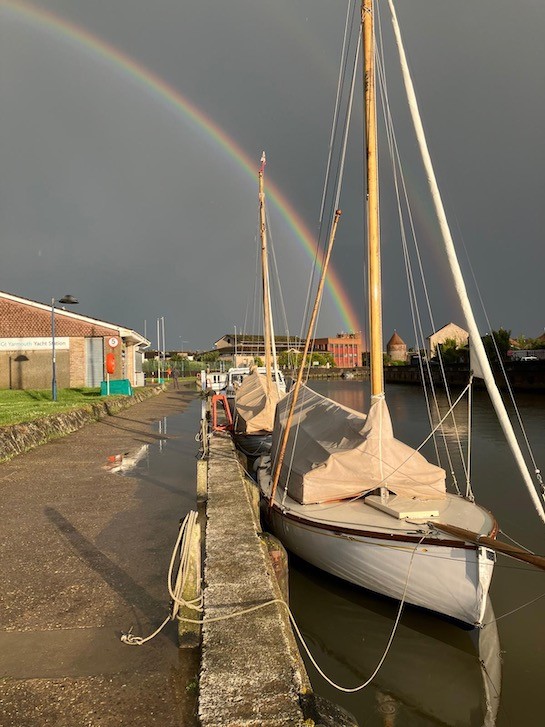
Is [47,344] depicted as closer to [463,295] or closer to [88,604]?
[88,604]

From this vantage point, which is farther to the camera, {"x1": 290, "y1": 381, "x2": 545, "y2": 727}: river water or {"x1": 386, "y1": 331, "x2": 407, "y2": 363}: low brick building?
{"x1": 386, "y1": 331, "x2": 407, "y2": 363}: low brick building

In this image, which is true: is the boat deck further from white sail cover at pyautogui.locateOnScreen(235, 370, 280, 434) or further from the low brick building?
the low brick building

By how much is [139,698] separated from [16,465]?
12.9 meters

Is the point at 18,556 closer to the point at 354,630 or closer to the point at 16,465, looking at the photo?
the point at 354,630

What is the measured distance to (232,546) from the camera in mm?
6477

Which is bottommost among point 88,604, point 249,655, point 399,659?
point 399,659

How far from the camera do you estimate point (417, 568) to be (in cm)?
679

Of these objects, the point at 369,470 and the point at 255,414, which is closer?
the point at 369,470

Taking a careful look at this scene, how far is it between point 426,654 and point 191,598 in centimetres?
401

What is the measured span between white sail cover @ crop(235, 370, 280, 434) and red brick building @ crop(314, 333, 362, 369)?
446 ft

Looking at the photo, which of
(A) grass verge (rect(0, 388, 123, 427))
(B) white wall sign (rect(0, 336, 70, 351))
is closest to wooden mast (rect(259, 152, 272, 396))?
(A) grass verge (rect(0, 388, 123, 427))

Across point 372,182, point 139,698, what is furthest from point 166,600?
point 372,182

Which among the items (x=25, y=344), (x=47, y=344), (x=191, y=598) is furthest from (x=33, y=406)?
(x=191, y=598)

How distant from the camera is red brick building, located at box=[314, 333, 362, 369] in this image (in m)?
160
